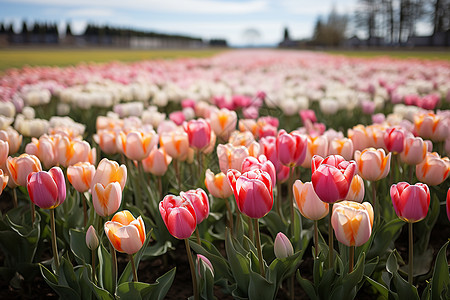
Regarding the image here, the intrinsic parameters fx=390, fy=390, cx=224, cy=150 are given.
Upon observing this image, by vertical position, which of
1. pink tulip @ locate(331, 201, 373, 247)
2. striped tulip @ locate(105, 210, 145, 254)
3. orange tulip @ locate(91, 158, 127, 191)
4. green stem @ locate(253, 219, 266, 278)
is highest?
orange tulip @ locate(91, 158, 127, 191)

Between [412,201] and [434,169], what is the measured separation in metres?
0.53

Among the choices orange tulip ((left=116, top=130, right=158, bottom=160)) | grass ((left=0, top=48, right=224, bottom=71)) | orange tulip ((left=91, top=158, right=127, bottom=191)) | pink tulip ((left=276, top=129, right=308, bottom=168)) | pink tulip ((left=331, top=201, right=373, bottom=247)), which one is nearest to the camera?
pink tulip ((left=331, top=201, right=373, bottom=247))

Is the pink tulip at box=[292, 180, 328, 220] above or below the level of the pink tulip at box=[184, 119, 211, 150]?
below

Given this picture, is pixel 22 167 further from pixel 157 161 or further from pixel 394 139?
pixel 394 139

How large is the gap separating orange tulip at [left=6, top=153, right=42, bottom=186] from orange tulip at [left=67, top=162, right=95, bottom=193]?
5.6 inches

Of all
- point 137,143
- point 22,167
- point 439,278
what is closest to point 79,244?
point 22,167

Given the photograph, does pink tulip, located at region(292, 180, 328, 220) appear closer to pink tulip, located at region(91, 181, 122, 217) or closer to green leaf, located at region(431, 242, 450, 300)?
green leaf, located at region(431, 242, 450, 300)

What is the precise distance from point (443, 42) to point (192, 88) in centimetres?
4220

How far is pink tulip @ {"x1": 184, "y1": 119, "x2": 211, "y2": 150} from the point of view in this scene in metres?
2.04

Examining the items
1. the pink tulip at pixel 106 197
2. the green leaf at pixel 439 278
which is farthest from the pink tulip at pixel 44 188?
the green leaf at pixel 439 278

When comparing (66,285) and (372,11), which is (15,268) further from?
(372,11)

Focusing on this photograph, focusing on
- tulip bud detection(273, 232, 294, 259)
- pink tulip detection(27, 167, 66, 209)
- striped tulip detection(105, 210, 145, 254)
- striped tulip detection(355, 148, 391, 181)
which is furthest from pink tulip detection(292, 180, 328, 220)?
pink tulip detection(27, 167, 66, 209)

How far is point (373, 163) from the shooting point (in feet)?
5.18

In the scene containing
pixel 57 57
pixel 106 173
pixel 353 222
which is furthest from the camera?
pixel 57 57
